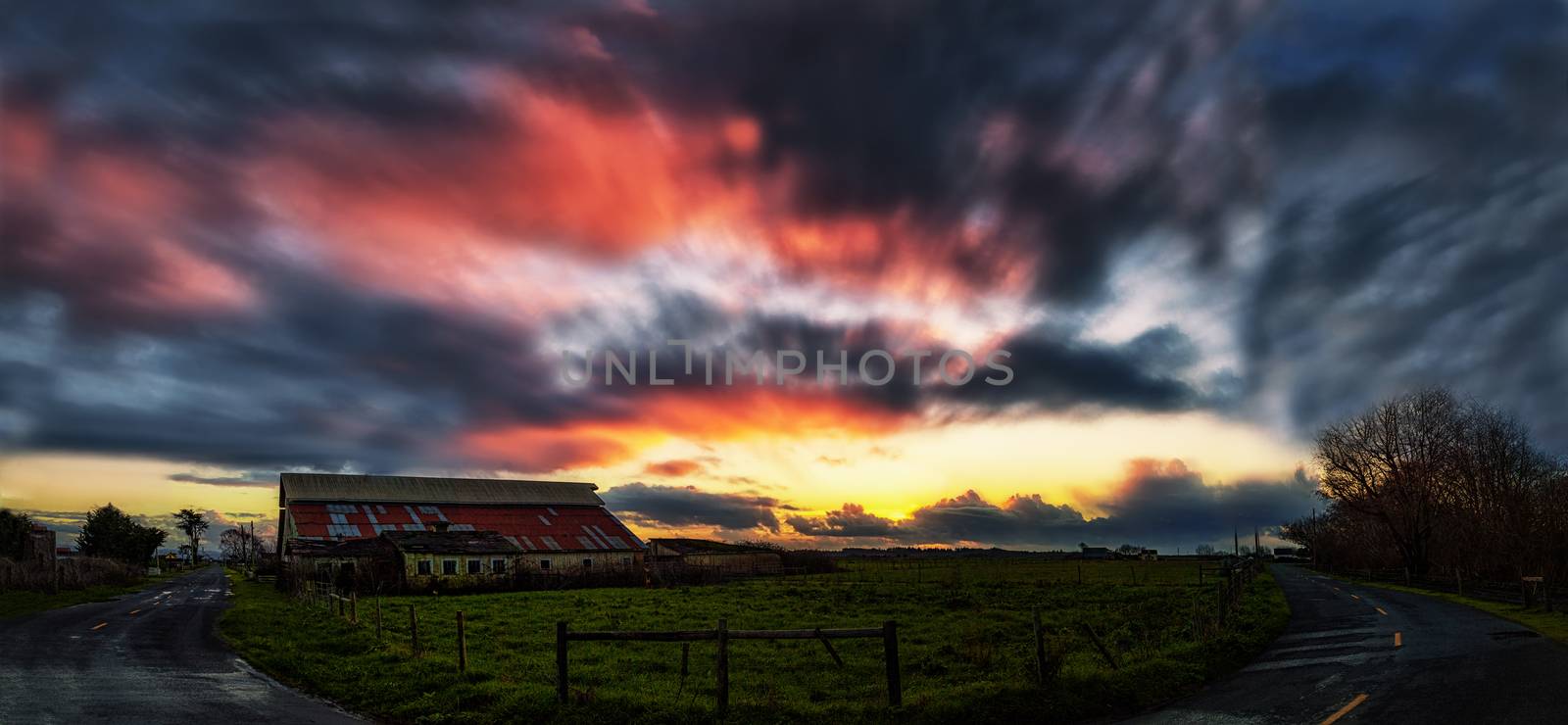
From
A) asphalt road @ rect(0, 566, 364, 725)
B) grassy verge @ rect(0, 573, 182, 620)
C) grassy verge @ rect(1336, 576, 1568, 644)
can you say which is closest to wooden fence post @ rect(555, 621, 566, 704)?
asphalt road @ rect(0, 566, 364, 725)

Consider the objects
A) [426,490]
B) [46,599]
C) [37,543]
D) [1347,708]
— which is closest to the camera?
[1347,708]

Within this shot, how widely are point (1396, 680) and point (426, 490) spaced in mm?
91649

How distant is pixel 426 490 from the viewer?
3597 inches

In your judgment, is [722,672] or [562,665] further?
[562,665]

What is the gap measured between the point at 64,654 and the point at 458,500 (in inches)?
2622

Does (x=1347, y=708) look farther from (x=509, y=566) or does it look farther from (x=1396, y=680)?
(x=509, y=566)

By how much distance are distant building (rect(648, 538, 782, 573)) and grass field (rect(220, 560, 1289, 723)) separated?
39312 millimetres

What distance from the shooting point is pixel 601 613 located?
139ft

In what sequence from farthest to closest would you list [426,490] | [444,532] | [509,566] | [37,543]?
[426,490]
[37,543]
[444,532]
[509,566]

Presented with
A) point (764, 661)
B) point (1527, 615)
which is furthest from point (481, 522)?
point (1527, 615)

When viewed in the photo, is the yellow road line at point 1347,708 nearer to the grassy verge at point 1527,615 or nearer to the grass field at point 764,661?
the grass field at point 764,661

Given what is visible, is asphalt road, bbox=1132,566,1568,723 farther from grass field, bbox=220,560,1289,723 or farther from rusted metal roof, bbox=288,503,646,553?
rusted metal roof, bbox=288,503,646,553

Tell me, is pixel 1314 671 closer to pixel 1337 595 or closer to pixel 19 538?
pixel 1337 595

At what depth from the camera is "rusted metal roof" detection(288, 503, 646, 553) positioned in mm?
78250
